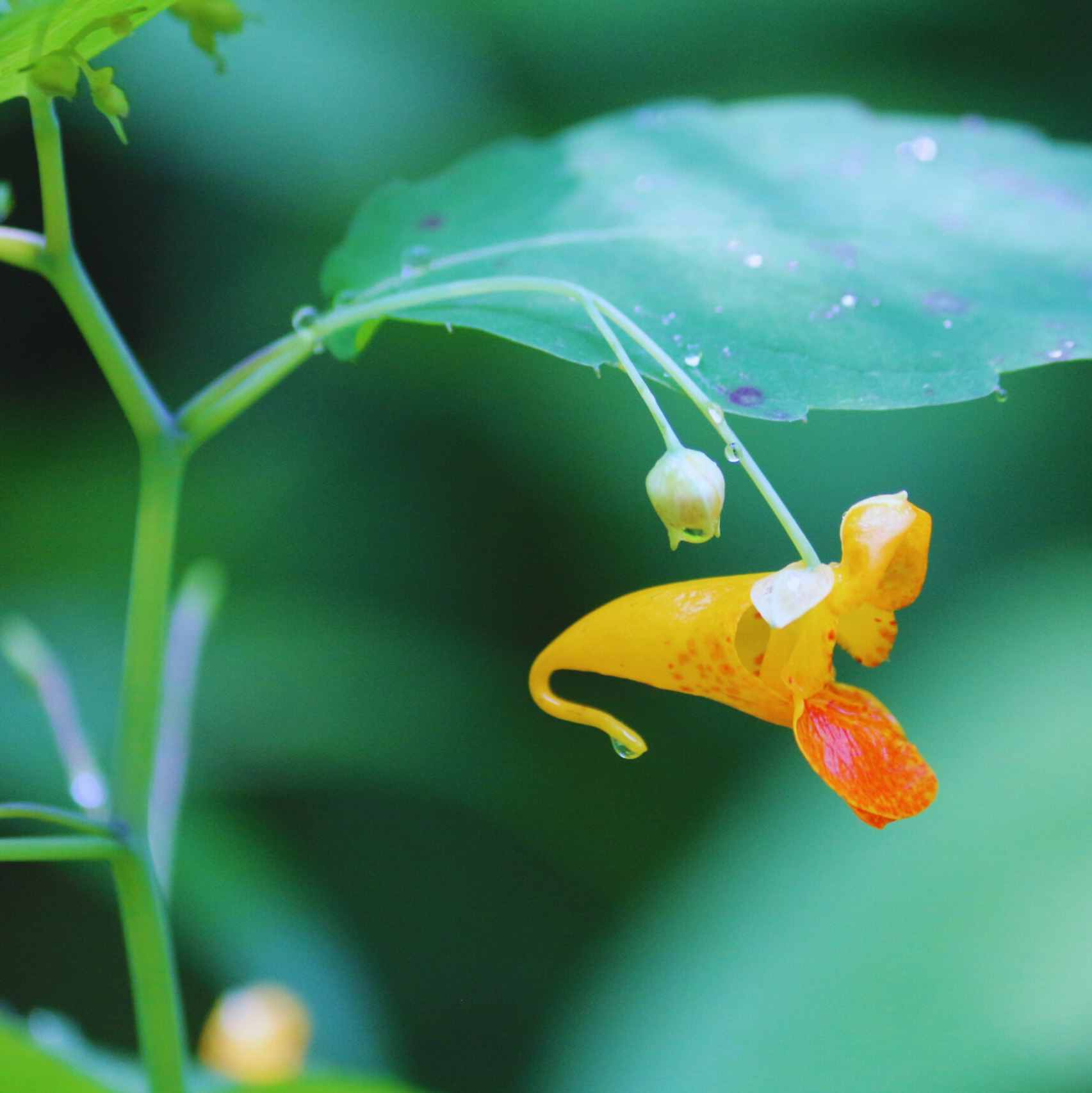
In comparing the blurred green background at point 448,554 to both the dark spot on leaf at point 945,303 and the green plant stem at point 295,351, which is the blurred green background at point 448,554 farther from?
the green plant stem at point 295,351

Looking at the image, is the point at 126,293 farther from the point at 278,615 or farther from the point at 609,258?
the point at 609,258

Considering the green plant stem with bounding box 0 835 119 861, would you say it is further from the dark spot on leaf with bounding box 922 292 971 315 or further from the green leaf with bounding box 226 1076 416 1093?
the dark spot on leaf with bounding box 922 292 971 315

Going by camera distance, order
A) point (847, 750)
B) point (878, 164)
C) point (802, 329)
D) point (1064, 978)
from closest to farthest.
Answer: point (847, 750) → point (802, 329) → point (878, 164) → point (1064, 978)

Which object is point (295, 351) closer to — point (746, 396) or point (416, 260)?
point (416, 260)

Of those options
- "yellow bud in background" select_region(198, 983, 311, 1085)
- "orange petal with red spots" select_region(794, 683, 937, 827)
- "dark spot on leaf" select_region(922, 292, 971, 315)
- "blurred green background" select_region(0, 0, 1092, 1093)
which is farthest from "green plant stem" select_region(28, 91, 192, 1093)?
"blurred green background" select_region(0, 0, 1092, 1093)

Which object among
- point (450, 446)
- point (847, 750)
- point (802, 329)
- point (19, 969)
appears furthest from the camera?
point (450, 446)

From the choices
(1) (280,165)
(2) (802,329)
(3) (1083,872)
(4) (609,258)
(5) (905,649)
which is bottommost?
(3) (1083,872)

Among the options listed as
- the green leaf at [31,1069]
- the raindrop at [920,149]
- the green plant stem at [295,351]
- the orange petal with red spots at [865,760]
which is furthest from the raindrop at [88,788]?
the raindrop at [920,149]

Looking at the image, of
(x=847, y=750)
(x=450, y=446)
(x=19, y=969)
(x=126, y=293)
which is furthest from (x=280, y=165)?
(x=847, y=750)
